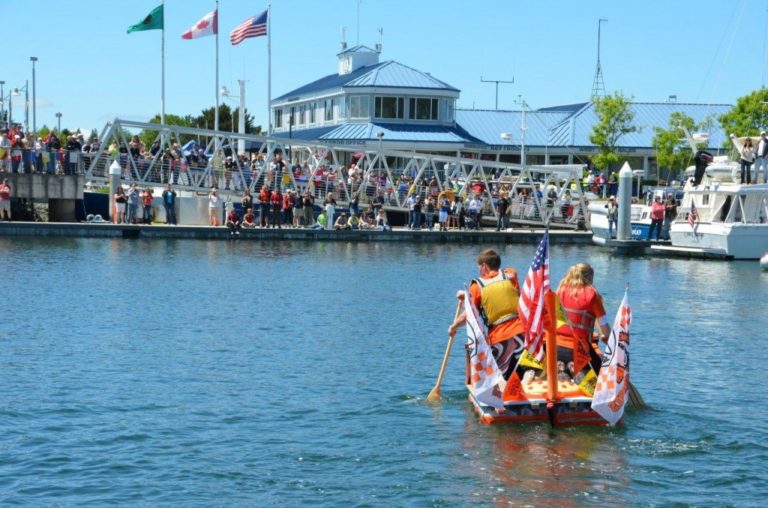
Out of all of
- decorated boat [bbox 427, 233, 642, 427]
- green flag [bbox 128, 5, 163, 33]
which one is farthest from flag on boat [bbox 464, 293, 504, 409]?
green flag [bbox 128, 5, 163, 33]

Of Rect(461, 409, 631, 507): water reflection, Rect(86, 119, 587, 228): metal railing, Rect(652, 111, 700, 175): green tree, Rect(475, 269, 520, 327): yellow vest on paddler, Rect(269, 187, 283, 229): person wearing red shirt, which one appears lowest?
Rect(461, 409, 631, 507): water reflection

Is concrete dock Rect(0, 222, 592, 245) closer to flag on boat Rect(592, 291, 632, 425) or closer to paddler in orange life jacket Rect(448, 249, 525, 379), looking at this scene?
paddler in orange life jacket Rect(448, 249, 525, 379)

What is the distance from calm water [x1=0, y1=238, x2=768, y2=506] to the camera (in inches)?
512

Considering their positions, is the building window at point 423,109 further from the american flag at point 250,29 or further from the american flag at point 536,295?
the american flag at point 536,295

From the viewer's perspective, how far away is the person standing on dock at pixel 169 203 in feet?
163

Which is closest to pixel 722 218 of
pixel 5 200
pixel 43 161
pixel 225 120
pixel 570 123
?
pixel 43 161

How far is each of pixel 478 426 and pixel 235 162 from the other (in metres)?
39.4

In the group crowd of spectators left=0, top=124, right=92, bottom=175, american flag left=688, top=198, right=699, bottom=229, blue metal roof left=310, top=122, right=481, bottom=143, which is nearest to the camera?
american flag left=688, top=198, right=699, bottom=229

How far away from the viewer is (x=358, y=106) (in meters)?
85.0

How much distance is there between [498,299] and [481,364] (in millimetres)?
912

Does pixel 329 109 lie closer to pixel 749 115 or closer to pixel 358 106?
pixel 358 106

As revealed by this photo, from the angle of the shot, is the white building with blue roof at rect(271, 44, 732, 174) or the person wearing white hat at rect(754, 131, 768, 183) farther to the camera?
the white building with blue roof at rect(271, 44, 732, 174)

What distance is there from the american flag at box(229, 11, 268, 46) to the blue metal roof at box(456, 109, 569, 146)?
26.8 meters

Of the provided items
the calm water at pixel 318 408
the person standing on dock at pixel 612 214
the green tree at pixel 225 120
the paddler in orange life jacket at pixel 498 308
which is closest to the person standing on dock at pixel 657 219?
the person standing on dock at pixel 612 214
